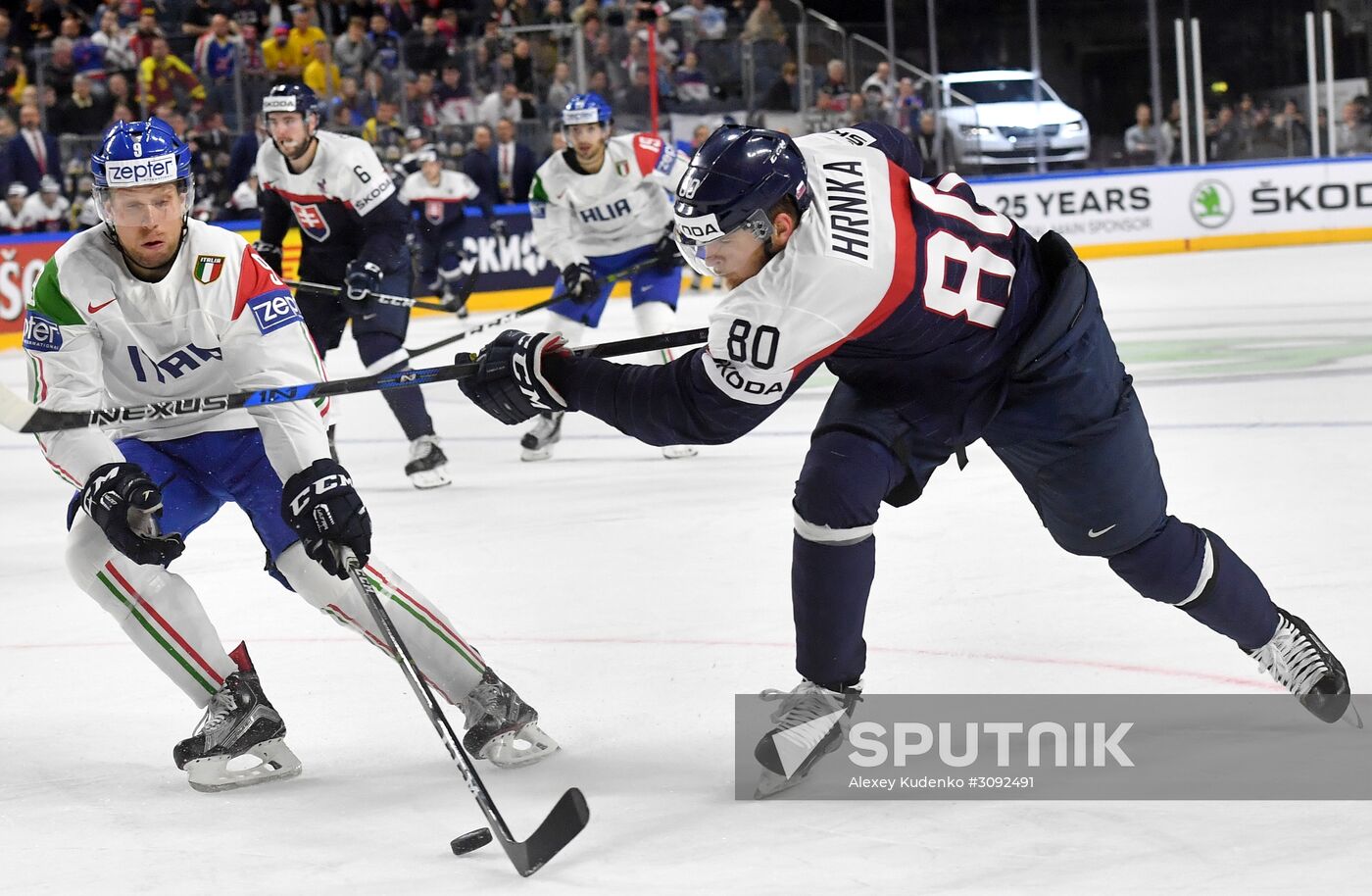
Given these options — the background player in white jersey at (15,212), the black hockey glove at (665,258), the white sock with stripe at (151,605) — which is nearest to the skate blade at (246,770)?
the white sock with stripe at (151,605)

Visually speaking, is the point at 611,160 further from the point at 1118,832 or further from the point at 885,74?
the point at 885,74

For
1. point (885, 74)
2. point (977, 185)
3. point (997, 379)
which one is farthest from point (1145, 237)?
point (997, 379)

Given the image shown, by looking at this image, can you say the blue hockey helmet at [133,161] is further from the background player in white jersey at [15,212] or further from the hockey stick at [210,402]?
the background player in white jersey at [15,212]

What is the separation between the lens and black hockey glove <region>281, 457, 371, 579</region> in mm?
2564

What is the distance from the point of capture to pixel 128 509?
2.58 meters

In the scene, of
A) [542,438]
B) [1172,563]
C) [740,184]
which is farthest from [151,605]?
[542,438]

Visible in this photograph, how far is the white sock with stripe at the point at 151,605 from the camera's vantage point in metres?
2.79

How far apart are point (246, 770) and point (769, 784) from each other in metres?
0.90

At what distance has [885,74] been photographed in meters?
13.7

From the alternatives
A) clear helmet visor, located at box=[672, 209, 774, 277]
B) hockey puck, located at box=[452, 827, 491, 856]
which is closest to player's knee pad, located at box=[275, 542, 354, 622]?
hockey puck, located at box=[452, 827, 491, 856]

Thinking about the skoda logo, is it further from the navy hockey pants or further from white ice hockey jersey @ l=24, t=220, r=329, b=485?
white ice hockey jersey @ l=24, t=220, r=329, b=485

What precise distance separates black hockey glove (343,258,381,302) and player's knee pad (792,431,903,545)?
335 centimetres

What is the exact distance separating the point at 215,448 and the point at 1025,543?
213cm

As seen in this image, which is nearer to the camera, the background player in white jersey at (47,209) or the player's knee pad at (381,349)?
the player's knee pad at (381,349)
